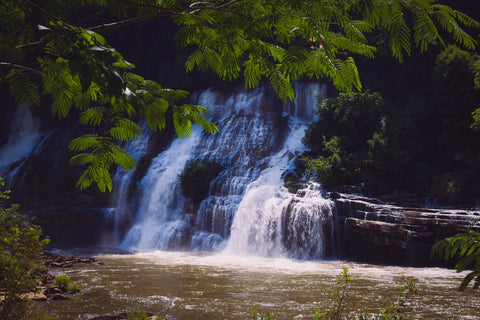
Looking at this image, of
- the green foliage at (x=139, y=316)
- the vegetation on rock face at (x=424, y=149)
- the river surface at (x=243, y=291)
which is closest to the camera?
the green foliage at (x=139, y=316)

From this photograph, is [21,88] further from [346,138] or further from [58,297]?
[346,138]

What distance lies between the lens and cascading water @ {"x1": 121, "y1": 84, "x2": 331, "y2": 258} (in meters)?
16.1

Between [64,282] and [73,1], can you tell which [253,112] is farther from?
[73,1]

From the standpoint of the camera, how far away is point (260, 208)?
17438mm

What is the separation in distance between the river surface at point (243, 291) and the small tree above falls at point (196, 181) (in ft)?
25.6

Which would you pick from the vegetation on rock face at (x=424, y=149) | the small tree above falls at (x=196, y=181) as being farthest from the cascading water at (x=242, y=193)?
the vegetation on rock face at (x=424, y=149)

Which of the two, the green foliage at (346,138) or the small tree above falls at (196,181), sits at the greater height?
the green foliage at (346,138)

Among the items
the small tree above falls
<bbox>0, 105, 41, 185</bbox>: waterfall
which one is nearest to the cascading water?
the small tree above falls

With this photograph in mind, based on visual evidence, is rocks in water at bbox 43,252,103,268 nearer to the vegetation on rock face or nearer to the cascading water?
the cascading water

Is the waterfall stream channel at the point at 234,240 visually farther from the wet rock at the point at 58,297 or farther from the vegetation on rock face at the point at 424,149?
the vegetation on rock face at the point at 424,149

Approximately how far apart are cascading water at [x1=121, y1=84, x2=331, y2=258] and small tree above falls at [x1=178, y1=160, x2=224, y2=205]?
596 millimetres

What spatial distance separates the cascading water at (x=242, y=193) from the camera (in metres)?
16.1

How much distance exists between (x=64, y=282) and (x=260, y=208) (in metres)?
10.7

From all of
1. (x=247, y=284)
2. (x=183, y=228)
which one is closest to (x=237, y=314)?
(x=247, y=284)
